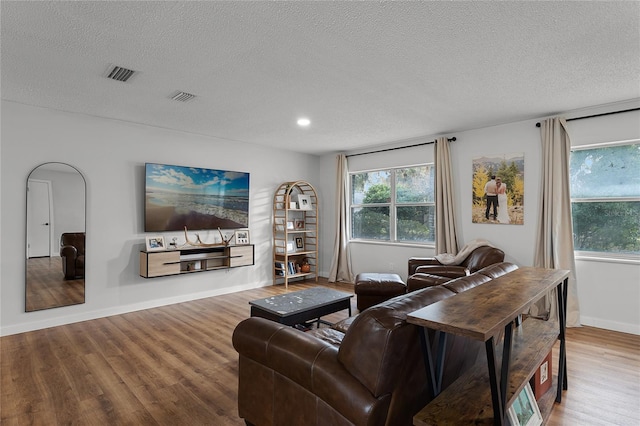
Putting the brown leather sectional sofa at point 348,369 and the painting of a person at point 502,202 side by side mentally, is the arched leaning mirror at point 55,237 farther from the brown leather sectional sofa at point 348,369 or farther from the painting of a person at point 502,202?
the painting of a person at point 502,202

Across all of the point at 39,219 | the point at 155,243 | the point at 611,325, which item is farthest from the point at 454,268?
the point at 39,219

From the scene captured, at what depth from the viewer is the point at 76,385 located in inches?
102

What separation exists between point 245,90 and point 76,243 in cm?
289

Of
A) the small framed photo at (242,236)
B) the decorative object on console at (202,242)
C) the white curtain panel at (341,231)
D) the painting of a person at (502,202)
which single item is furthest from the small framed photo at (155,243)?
the painting of a person at (502,202)

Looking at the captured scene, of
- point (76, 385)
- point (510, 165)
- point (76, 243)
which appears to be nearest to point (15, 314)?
point (76, 243)

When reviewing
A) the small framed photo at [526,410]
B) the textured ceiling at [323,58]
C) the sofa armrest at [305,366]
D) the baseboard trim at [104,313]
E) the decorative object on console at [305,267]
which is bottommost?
the baseboard trim at [104,313]

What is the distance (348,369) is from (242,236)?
176 inches

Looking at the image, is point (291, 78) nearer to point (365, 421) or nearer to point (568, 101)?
point (365, 421)

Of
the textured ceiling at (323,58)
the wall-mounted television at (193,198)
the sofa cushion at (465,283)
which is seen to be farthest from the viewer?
the wall-mounted television at (193,198)

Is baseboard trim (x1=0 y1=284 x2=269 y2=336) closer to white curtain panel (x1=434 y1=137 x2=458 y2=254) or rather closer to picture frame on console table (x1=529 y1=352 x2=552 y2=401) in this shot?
white curtain panel (x1=434 y1=137 x2=458 y2=254)

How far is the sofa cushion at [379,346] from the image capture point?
1.39 meters

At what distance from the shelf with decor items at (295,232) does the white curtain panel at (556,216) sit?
368cm

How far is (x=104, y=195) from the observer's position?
4.34m

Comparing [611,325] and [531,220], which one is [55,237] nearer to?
[531,220]
